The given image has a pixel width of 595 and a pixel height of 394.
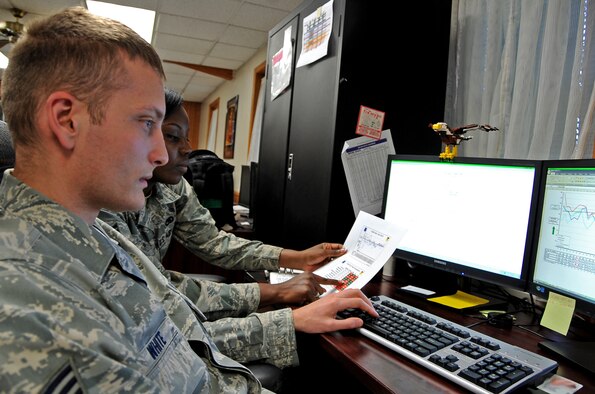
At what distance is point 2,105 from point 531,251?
100 centimetres

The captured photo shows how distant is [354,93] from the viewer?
52.3 inches

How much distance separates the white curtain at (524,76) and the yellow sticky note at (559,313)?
0.47 metres

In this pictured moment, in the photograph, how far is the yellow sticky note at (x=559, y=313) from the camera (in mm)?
826

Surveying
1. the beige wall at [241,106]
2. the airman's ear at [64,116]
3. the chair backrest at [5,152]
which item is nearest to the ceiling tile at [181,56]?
the beige wall at [241,106]

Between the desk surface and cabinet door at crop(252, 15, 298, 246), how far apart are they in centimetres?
92

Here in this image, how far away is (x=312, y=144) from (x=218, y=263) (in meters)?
0.54

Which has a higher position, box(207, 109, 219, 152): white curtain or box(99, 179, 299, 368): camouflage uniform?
box(207, 109, 219, 152): white curtain

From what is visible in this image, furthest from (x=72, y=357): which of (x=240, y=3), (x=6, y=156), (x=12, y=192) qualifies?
(x=240, y=3)

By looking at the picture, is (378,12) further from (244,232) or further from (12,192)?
(244,232)

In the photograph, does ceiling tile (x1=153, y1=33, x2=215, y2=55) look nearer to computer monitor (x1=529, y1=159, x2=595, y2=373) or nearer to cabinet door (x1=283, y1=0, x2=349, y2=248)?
cabinet door (x1=283, y1=0, x2=349, y2=248)

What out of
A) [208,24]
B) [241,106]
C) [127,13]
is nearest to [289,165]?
[208,24]

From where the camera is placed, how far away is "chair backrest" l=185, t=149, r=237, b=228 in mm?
2531

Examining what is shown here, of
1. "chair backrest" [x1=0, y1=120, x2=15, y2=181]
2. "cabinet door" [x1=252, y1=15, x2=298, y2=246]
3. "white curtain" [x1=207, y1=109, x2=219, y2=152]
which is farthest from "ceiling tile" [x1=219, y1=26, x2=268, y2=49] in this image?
"chair backrest" [x1=0, y1=120, x2=15, y2=181]

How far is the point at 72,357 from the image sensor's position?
1.29ft
